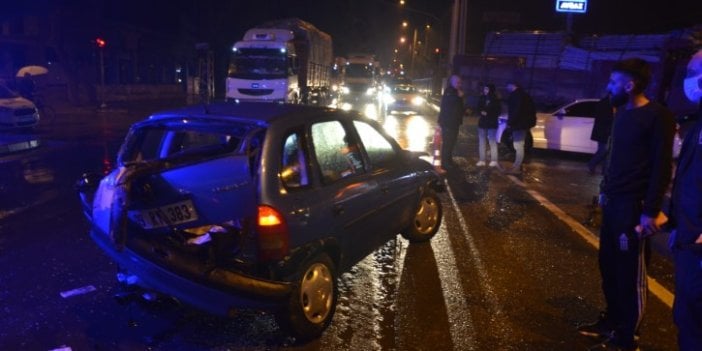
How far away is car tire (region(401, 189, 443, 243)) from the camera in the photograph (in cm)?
624

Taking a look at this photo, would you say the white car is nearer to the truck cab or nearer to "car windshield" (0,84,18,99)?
the truck cab

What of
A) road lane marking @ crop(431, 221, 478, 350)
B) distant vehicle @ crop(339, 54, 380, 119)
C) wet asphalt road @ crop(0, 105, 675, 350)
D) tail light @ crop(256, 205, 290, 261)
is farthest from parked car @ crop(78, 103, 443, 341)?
distant vehicle @ crop(339, 54, 380, 119)

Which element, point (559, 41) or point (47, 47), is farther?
point (47, 47)

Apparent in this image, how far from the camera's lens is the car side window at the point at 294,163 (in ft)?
12.8

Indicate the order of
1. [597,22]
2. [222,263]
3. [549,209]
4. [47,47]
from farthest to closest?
[597,22] → [47,47] → [549,209] → [222,263]

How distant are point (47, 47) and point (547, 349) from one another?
37.7 metres

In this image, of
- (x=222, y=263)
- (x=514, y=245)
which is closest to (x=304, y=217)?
(x=222, y=263)

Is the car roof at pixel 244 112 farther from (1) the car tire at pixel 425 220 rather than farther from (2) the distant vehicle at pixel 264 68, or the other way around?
(2) the distant vehicle at pixel 264 68

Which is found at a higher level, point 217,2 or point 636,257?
point 217,2

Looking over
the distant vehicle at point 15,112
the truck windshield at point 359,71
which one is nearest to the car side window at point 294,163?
the distant vehicle at point 15,112

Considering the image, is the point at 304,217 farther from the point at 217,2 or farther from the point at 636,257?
the point at 217,2

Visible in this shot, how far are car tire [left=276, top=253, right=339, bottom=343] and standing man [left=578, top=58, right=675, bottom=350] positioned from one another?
1.94m

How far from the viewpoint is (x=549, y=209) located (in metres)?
8.36

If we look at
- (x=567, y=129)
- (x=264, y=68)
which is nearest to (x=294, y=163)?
(x=567, y=129)
